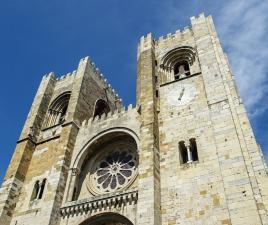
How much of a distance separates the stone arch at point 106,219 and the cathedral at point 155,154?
0.04m

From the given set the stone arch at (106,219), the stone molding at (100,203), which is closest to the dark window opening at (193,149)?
the stone molding at (100,203)

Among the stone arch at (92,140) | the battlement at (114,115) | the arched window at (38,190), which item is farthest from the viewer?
the battlement at (114,115)

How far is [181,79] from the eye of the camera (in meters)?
14.5

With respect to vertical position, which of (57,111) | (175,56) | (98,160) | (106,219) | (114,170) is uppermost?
(175,56)

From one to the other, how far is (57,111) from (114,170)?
21.3ft

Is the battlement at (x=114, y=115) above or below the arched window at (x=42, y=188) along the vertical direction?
above

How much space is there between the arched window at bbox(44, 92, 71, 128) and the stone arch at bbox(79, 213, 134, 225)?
7.23 meters

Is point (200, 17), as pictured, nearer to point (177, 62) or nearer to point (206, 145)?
point (177, 62)

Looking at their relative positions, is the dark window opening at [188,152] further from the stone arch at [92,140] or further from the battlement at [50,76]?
the battlement at [50,76]

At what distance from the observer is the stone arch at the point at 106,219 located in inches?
442

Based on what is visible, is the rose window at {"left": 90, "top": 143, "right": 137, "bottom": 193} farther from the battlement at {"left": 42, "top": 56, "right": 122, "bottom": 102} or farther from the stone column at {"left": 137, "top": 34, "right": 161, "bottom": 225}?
the battlement at {"left": 42, "top": 56, "right": 122, "bottom": 102}

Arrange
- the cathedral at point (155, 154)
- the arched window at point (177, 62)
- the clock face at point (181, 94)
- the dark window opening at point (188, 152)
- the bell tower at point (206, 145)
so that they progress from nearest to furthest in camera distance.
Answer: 1. the bell tower at point (206, 145)
2. the cathedral at point (155, 154)
3. the dark window opening at point (188, 152)
4. the clock face at point (181, 94)
5. the arched window at point (177, 62)

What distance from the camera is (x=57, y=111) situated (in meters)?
18.6

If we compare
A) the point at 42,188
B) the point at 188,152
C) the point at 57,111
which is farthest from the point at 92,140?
the point at 57,111
